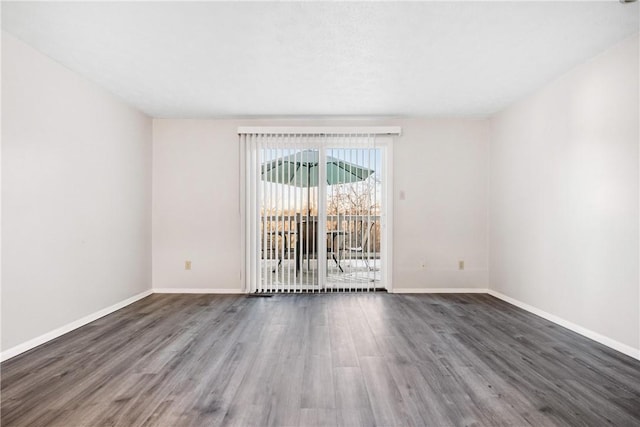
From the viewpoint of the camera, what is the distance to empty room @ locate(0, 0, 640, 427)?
6.93 ft

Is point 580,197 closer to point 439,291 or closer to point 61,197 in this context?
point 439,291

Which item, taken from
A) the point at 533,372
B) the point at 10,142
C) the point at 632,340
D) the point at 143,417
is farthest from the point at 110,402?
the point at 632,340

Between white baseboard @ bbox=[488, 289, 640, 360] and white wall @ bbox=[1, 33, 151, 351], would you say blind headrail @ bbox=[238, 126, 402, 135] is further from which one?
white baseboard @ bbox=[488, 289, 640, 360]

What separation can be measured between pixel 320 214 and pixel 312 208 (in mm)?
148

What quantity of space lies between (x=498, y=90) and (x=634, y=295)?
229 cm

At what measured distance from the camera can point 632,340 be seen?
2.55m

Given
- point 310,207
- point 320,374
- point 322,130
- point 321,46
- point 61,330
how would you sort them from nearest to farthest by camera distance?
1. point 320,374
2. point 321,46
3. point 61,330
4. point 322,130
5. point 310,207

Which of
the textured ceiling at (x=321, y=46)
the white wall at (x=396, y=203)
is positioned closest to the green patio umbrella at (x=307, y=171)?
the white wall at (x=396, y=203)

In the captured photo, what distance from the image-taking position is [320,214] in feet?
15.5

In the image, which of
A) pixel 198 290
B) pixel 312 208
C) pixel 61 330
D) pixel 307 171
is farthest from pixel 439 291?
pixel 61 330

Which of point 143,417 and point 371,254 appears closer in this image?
point 143,417

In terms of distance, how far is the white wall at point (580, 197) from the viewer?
2625 millimetres

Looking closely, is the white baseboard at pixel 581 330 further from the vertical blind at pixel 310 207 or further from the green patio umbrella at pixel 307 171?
the green patio umbrella at pixel 307 171

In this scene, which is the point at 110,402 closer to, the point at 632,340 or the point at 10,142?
the point at 10,142
